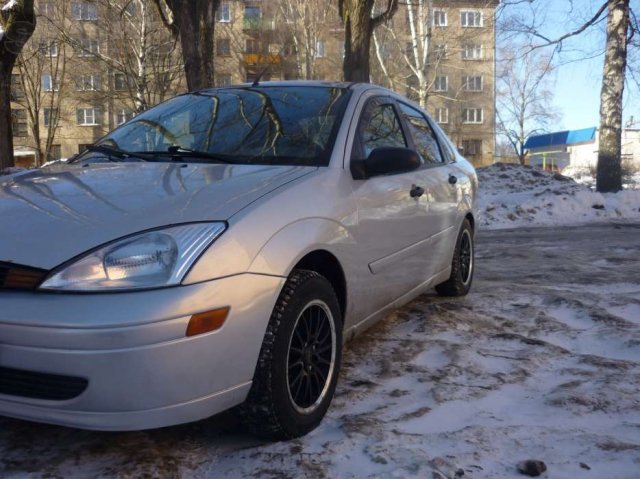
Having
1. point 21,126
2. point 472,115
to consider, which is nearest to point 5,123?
point 21,126

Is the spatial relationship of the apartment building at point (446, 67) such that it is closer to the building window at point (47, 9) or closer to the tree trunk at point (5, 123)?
the building window at point (47, 9)

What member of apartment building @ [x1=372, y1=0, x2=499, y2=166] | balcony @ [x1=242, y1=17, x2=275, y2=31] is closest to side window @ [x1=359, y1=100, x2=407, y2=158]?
apartment building @ [x1=372, y1=0, x2=499, y2=166]

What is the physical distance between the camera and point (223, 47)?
37.2m

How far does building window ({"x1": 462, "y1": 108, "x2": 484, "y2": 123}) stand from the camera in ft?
151

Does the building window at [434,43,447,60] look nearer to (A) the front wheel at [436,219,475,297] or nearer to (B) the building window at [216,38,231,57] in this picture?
(B) the building window at [216,38,231,57]

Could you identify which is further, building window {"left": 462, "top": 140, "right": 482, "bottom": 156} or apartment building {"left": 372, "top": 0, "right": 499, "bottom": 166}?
building window {"left": 462, "top": 140, "right": 482, "bottom": 156}

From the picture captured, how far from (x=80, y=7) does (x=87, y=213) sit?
3144 centimetres

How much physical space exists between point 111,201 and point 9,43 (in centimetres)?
1231

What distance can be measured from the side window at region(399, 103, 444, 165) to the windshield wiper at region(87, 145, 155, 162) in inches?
71.3

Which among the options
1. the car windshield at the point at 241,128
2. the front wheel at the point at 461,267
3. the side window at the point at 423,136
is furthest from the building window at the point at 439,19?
the car windshield at the point at 241,128

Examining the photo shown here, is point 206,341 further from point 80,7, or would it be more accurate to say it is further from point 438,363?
point 80,7

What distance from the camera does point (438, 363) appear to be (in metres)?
3.43

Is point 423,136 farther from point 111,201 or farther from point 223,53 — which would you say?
point 223,53

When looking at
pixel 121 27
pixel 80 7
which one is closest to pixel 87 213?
pixel 121 27
